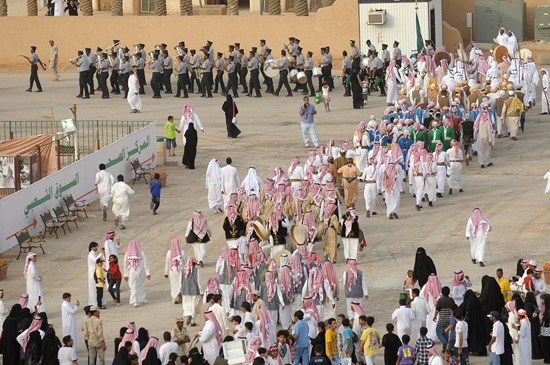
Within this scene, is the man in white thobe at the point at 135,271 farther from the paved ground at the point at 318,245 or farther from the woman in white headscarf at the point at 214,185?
the woman in white headscarf at the point at 214,185

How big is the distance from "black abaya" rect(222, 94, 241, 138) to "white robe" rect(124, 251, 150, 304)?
41.6 feet

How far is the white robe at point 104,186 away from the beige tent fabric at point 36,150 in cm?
184

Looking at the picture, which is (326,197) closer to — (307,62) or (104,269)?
(104,269)

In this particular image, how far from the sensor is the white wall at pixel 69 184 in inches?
1190

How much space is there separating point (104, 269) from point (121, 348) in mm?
4908

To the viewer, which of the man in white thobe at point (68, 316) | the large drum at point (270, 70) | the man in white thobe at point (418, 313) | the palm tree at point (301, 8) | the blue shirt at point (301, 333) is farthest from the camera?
the palm tree at point (301, 8)

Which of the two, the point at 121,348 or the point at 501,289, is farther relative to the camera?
the point at 501,289

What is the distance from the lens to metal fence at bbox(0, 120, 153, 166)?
38094 mm

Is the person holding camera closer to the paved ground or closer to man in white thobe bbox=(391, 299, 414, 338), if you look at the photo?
the paved ground

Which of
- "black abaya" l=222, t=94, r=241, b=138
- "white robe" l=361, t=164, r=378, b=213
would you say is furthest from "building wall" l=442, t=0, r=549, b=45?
"white robe" l=361, t=164, r=378, b=213

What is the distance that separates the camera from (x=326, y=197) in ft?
95.2

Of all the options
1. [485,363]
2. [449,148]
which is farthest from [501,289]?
[449,148]

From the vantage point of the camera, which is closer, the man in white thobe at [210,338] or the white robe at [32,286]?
the man in white thobe at [210,338]

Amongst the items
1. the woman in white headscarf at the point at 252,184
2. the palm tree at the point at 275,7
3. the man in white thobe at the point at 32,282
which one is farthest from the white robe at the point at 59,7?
the man in white thobe at the point at 32,282
